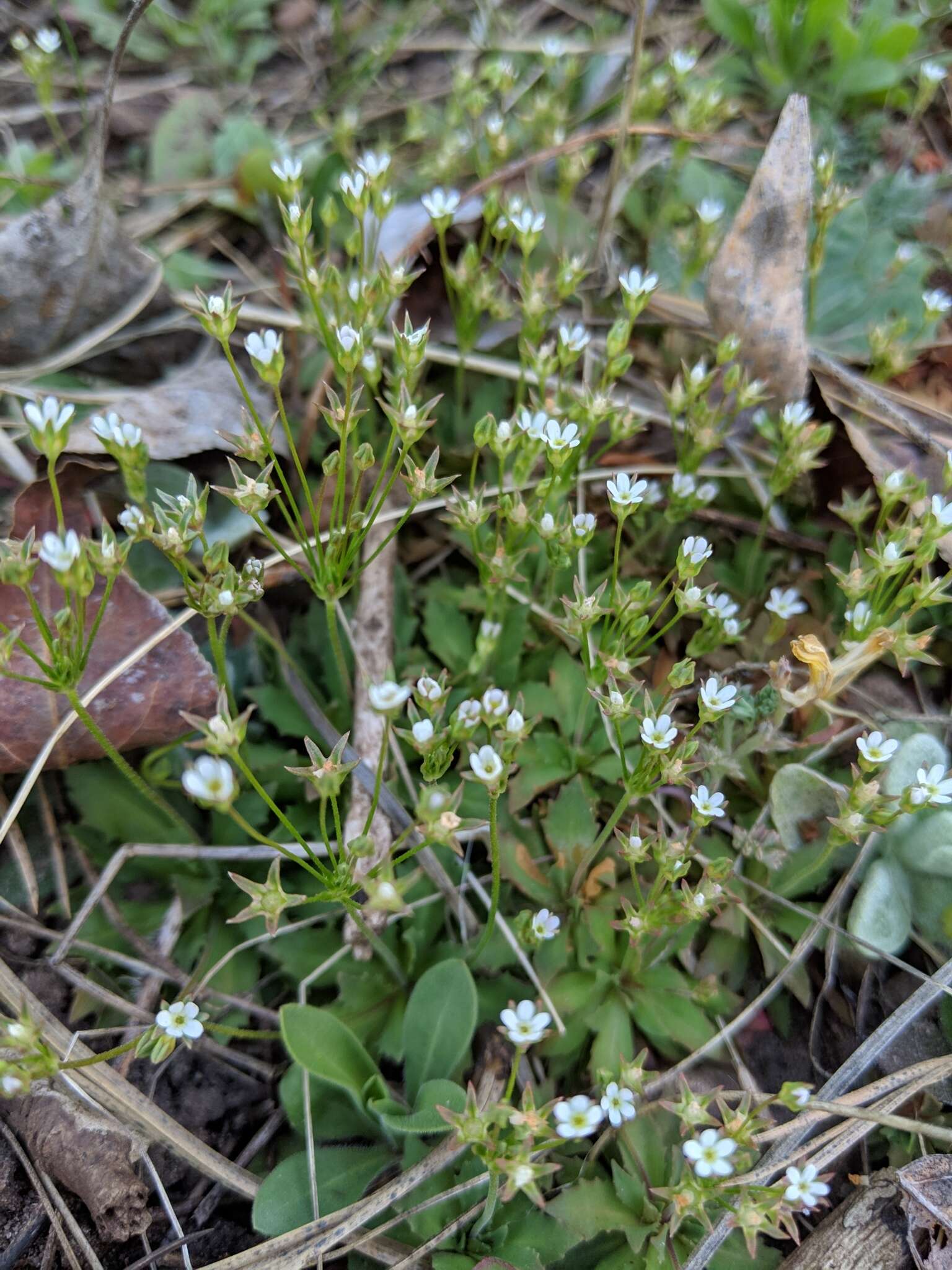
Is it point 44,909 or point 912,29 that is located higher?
point 912,29

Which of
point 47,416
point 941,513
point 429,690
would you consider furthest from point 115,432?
point 941,513

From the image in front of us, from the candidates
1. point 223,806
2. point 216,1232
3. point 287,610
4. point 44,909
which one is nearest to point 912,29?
point 287,610

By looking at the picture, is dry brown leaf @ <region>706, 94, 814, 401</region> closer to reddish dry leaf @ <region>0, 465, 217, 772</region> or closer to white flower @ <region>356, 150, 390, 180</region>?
white flower @ <region>356, 150, 390, 180</region>

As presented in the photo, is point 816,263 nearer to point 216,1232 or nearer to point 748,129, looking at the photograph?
point 748,129

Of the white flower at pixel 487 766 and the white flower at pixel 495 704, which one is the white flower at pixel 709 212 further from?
the white flower at pixel 487 766

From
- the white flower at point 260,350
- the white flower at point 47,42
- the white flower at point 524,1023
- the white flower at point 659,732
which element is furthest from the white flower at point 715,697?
the white flower at point 47,42

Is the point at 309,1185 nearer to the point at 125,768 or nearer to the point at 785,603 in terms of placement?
the point at 125,768

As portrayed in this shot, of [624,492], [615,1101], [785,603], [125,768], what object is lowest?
[615,1101]
